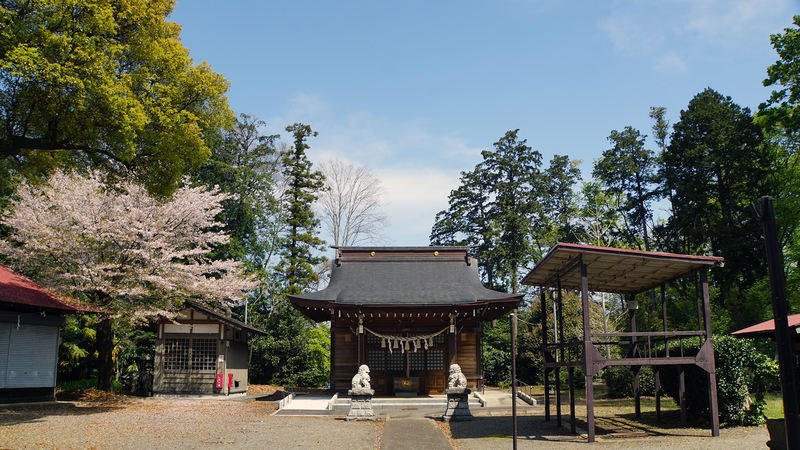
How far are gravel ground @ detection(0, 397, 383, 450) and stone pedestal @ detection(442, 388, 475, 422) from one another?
223 centimetres

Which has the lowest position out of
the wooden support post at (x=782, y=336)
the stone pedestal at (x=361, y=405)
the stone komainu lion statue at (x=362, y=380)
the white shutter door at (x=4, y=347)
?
the stone pedestal at (x=361, y=405)

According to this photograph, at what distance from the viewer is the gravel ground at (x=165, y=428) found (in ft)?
33.3

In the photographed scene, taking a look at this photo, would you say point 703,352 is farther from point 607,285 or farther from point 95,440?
point 95,440

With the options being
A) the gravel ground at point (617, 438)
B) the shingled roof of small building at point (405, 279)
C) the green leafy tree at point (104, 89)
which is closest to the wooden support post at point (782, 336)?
the gravel ground at point (617, 438)

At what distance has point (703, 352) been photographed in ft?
36.3

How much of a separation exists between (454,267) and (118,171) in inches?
599

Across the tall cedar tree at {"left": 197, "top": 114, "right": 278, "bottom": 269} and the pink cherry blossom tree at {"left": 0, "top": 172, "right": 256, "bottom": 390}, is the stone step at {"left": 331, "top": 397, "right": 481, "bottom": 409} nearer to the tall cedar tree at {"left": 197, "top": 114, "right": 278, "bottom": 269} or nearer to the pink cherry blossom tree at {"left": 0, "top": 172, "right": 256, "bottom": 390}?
the pink cherry blossom tree at {"left": 0, "top": 172, "right": 256, "bottom": 390}

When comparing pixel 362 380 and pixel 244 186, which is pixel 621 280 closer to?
pixel 362 380

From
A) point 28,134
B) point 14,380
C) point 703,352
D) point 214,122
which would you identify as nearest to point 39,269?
point 14,380

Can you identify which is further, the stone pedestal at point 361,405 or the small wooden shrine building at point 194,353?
the small wooden shrine building at point 194,353

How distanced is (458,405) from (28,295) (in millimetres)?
14248

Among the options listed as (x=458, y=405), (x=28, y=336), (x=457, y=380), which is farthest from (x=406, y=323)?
(x=28, y=336)

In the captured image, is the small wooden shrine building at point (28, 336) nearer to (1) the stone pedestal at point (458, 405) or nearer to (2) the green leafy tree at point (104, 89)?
(2) the green leafy tree at point (104, 89)

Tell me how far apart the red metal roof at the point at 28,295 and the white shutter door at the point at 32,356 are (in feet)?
3.29
